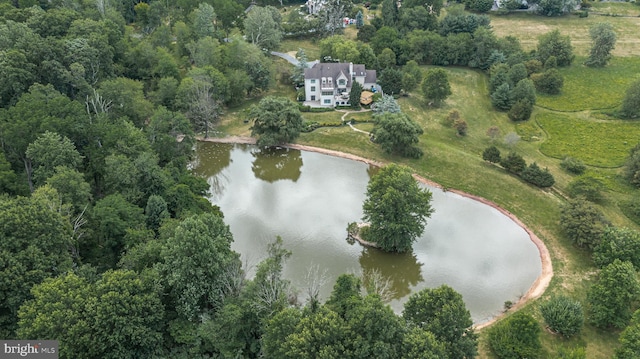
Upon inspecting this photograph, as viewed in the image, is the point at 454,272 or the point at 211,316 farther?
the point at 454,272

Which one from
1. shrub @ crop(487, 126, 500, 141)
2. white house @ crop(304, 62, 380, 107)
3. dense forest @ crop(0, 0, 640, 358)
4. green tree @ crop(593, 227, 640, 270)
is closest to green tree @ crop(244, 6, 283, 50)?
dense forest @ crop(0, 0, 640, 358)

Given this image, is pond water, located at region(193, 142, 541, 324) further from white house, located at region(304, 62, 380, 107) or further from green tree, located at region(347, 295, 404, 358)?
white house, located at region(304, 62, 380, 107)

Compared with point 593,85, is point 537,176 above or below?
below

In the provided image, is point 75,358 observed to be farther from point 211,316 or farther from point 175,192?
point 175,192

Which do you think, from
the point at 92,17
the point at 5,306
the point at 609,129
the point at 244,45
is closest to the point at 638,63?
the point at 609,129

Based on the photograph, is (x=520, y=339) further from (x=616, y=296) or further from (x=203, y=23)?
(x=203, y=23)

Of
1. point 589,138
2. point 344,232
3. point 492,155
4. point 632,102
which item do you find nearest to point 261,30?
point 492,155

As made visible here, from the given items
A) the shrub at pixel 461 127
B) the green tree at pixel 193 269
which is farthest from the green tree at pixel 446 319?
the shrub at pixel 461 127
